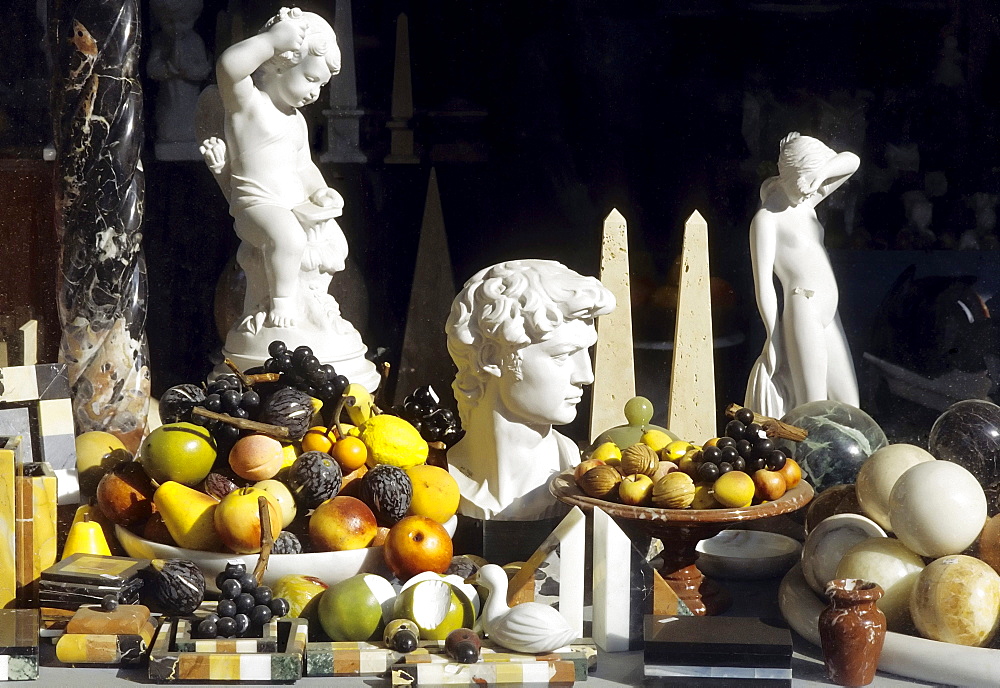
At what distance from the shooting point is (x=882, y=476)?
1933mm

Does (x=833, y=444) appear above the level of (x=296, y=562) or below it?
above

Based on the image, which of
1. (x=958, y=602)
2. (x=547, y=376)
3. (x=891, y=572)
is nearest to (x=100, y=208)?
(x=547, y=376)

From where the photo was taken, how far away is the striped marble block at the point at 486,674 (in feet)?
5.44

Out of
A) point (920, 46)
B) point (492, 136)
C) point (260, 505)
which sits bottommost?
point (260, 505)

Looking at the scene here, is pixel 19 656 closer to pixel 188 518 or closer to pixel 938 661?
pixel 188 518

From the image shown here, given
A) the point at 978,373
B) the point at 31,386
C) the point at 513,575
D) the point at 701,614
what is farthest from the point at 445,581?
the point at 978,373

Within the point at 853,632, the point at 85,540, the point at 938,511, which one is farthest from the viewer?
the point at 85,540

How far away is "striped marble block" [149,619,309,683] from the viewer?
5.47 ft

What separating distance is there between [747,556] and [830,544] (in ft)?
0.71

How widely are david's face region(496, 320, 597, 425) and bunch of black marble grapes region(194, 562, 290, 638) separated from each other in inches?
21.7

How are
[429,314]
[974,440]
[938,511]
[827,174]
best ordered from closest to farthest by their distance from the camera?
[938,511]
[974,440]
[827,174]
[429,314]

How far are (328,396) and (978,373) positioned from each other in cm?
202

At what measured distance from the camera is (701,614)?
190 cm

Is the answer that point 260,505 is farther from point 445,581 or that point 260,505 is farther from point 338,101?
point 338,101
